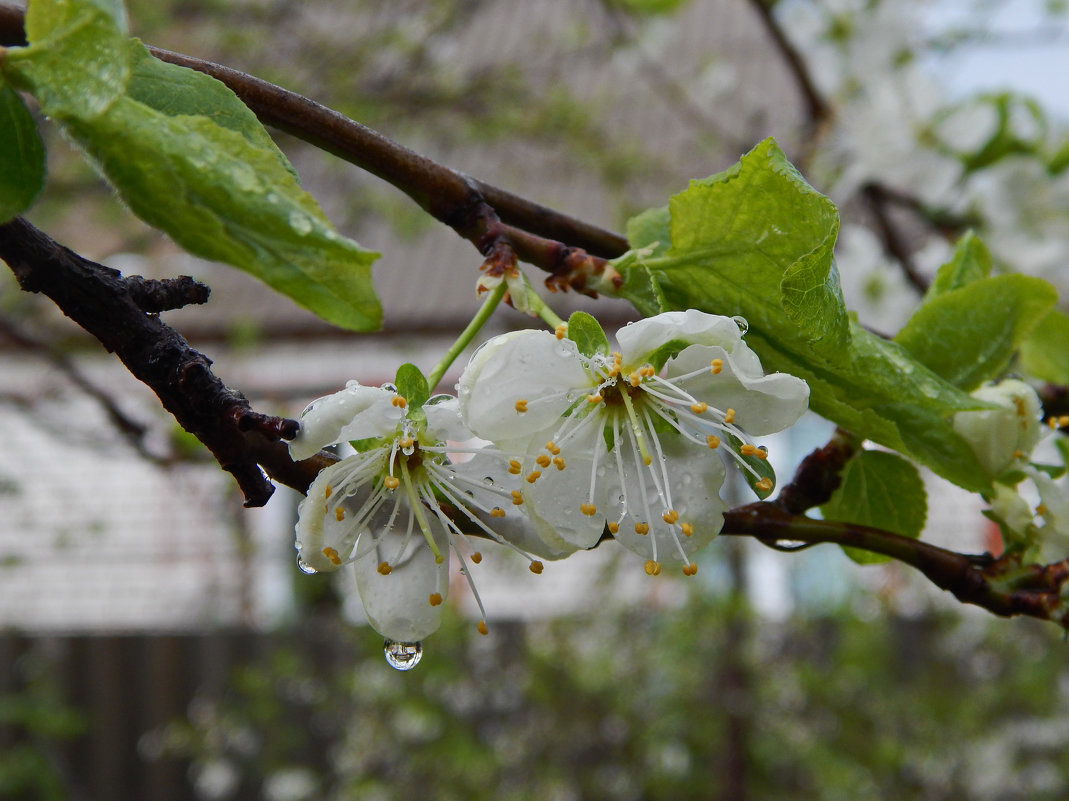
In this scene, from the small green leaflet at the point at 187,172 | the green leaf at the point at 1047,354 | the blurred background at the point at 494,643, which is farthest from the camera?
the blurred background at the point at 494,643

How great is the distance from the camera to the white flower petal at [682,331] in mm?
460

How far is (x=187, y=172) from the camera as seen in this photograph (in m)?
0.36

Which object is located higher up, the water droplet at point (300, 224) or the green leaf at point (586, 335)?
the green leaf at point (586, 335)

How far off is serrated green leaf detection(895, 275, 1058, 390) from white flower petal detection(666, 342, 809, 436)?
0.15 meters

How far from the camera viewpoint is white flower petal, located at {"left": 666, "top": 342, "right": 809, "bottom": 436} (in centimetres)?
46

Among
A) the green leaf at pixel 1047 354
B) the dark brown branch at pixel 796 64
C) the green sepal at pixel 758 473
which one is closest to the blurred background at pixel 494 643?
the dark brown branch at pixel 796 64

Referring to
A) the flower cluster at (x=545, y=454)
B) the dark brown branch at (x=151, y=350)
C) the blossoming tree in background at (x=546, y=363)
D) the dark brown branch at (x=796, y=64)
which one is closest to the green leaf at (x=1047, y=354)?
the blossoming tree in background at (x=546, y=363)

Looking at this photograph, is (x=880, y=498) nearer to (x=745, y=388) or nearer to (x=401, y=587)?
(x=745, y=388)

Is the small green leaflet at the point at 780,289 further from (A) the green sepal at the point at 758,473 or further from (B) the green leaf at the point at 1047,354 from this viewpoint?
(B) the green leaf at the point at 1047,354

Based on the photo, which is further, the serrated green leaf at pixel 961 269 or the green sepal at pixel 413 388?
the serrated green leaf at pixel 961 269

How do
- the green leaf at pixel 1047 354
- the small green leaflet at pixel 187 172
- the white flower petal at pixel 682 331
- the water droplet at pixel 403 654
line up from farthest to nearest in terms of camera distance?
1. the green leaf at pixel 1047 354
2. the water droplet at pixel 403 654
3. the white flower petal at pixel 682 331
4. the small green leaflet at pixel 187 172

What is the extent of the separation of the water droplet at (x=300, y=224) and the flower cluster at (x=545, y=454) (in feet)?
0.45

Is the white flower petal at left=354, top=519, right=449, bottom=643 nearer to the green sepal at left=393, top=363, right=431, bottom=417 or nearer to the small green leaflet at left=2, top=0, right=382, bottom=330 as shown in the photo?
the green sepal at left=393, top=363, right=431, bottom=417

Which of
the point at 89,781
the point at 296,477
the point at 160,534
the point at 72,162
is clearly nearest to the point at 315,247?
the point at 296,477
